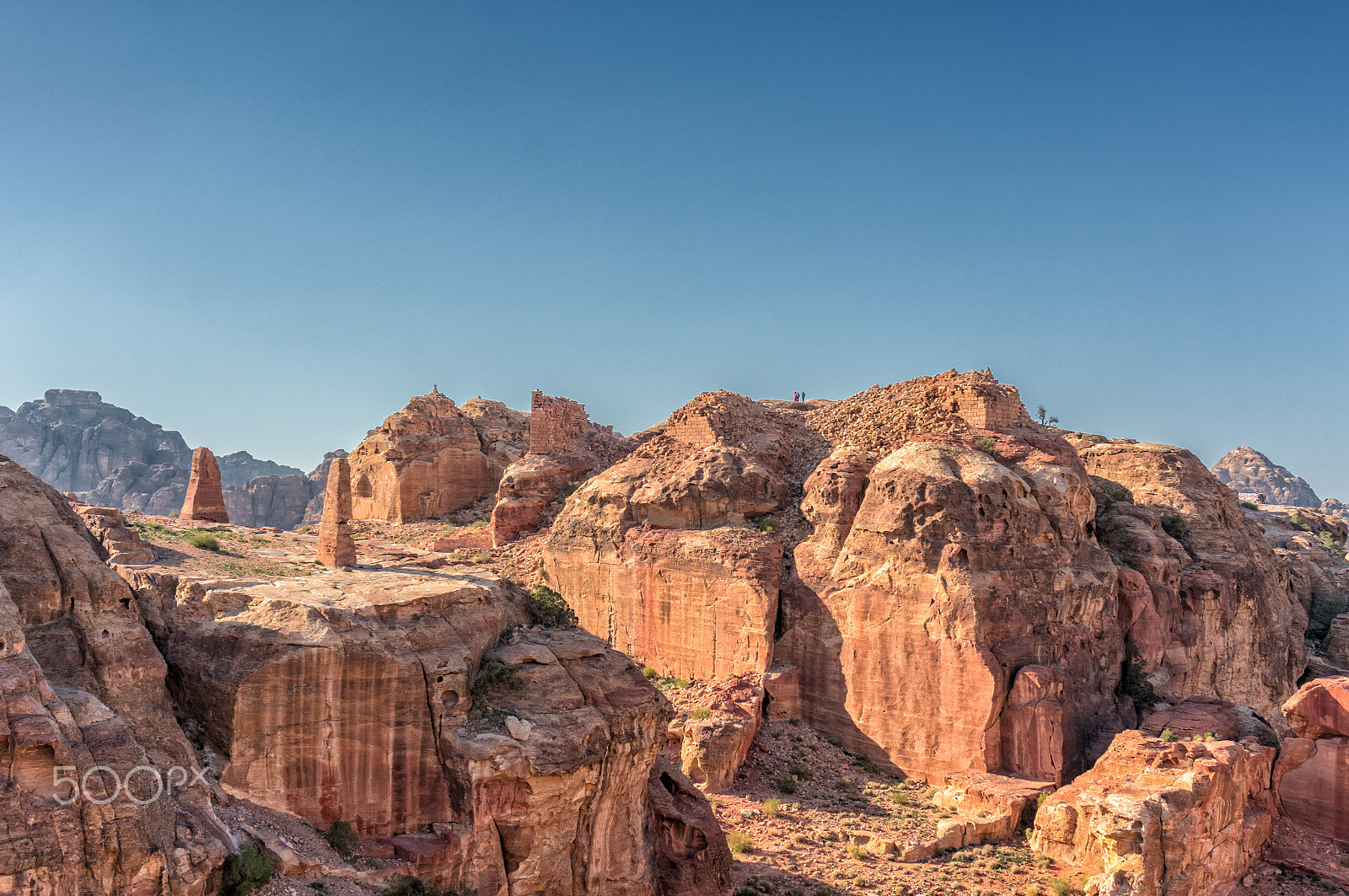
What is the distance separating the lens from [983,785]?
27.4 metres

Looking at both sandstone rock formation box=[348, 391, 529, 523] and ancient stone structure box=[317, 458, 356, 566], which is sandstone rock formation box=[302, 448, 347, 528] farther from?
ancient stone structure box=[317, 458, 356, 566]

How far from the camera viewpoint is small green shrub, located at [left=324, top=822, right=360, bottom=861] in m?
17.4

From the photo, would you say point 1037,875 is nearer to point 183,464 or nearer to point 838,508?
point 838,508

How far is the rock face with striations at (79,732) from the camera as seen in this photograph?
1269 centimetres

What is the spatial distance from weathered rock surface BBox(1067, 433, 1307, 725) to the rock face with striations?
97.7 feet

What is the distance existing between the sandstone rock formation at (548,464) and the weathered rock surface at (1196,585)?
2393cm

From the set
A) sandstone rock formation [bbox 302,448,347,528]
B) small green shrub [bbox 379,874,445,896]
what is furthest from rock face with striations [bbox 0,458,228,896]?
sandstone rock formation [bbox 302,448,347,528]

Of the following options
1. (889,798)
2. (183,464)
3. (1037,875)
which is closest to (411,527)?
(889,798)

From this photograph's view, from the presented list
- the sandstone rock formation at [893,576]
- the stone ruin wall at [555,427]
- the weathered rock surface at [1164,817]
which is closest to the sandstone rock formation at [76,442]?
the stone ruin wall at [555,427]

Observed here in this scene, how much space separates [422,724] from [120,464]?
109 meters

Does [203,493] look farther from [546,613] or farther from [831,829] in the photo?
[831,829]

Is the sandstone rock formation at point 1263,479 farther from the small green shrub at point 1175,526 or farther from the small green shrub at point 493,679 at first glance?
the small green shrub at point 493,679

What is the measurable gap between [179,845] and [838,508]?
76.4ft

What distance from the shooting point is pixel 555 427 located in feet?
159
